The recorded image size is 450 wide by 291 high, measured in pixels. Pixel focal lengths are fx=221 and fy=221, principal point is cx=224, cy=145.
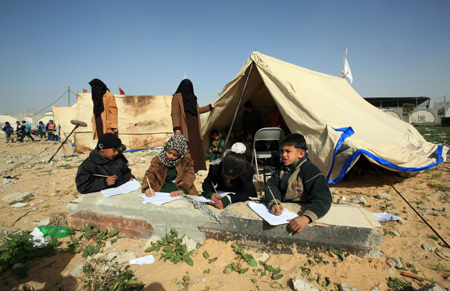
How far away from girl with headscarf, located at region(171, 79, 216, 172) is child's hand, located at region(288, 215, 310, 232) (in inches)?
127

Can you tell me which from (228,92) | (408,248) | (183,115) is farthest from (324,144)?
(183,115)

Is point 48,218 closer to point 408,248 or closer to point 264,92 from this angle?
point 408,248

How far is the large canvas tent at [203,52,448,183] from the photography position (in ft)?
11.5

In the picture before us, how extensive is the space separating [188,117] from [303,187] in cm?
336

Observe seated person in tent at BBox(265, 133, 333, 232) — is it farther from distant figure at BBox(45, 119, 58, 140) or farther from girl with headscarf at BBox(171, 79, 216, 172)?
distant figure at BBox(45, 119, 58, 140)

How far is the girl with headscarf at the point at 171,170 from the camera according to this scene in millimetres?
2641

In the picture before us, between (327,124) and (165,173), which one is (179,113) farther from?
(327,124)

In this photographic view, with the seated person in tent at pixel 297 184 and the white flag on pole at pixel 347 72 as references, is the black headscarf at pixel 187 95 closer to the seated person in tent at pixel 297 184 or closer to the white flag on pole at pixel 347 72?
the seated person in tent at pixel 297 184

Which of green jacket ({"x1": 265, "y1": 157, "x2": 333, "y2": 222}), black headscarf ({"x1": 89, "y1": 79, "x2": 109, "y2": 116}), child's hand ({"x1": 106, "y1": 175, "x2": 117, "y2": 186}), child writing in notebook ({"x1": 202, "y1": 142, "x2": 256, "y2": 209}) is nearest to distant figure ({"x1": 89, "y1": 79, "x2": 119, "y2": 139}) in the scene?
black headscarf ({"x1": 89, "y1": 79, "x2": 109, "y2": 116})

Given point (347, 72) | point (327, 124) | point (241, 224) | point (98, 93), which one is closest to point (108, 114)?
point (98, 93)

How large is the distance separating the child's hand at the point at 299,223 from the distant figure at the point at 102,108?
4.53m

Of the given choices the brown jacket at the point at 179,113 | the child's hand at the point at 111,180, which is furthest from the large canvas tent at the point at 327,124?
the child's hand at the point at 111,180

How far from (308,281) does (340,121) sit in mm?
3611

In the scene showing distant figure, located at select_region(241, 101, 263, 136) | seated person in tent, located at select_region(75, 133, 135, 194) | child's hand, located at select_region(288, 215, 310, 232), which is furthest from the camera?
distant figure, located at select_region(241, 101, 263, 136)
